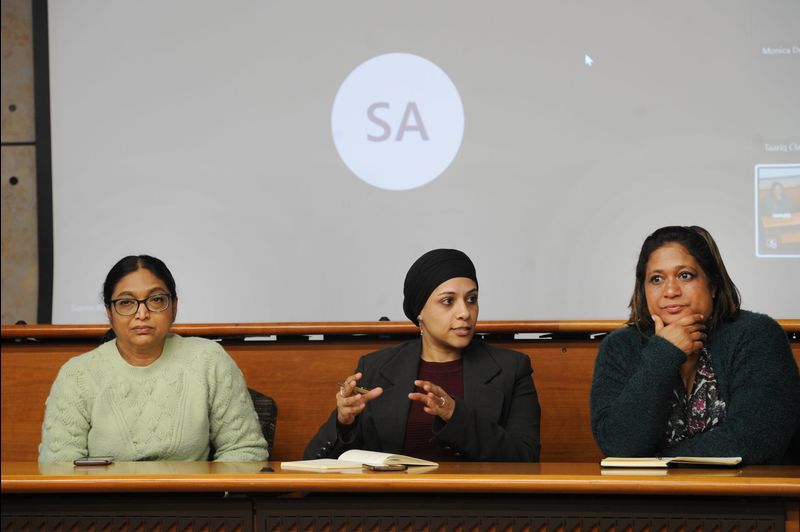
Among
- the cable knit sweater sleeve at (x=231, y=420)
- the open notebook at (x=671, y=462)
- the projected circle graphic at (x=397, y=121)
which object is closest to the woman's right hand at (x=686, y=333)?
the open notebook at (x=671, y=462)

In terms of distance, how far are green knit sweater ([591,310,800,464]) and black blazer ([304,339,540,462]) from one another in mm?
234

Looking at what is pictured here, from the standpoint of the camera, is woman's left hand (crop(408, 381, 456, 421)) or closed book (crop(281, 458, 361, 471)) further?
woman's left hand (crop(408, 381, 456, 421))

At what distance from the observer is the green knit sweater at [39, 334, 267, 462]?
2.48 m

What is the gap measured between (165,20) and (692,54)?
7.65 ft

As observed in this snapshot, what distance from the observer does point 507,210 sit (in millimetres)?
3910

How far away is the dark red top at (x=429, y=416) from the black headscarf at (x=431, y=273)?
0.53 feet

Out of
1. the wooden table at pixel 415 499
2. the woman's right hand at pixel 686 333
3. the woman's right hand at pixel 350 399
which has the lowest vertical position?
the wooden table at pixel 415 499

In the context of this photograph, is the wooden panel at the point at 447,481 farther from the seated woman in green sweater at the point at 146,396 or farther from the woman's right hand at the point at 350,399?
the seated woman in green sweater at the point at 146,396

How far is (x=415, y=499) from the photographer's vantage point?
1.68 metres

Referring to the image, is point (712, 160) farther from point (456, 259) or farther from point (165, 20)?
point (165, 20)

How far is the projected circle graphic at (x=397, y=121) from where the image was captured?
394 centimetres

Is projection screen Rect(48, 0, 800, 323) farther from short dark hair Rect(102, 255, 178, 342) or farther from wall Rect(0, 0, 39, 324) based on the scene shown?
short dark hair Rect(102, 255, 178, 342)

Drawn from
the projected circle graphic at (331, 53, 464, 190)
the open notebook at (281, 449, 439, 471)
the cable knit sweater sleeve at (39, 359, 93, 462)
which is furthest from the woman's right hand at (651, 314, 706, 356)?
the projected circle graphic at (331, 53, 464, 190)

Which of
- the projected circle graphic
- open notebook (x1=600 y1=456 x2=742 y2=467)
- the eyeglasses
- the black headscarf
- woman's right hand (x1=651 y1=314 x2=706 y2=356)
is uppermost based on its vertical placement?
the projected circle graphic
